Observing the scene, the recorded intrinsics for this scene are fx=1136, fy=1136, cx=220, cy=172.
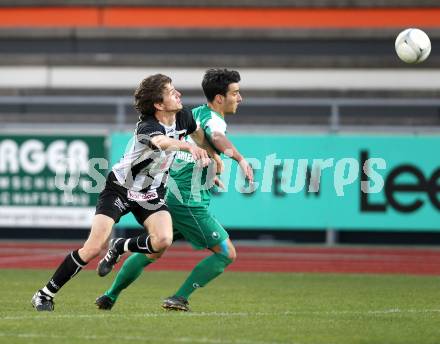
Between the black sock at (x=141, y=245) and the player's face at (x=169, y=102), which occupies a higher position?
the player's face at (x=169, y=102)

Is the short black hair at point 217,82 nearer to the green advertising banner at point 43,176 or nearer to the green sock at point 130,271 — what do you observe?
the green sock at point 130,271

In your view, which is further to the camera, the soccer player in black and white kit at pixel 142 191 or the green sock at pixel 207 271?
the green sock at pixel 207 271

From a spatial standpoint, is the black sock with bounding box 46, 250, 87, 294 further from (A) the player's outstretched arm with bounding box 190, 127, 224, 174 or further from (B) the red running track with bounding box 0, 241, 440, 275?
(B) the red running track with bounding box 0, 241, 440, 275

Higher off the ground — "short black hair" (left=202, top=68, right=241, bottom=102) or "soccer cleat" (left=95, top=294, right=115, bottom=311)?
"short black hair" (left=202, top=68, right=241, bottom=102)

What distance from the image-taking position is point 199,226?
9625 mm

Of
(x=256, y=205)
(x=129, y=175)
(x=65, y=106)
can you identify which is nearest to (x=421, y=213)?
(x=256, y=205)

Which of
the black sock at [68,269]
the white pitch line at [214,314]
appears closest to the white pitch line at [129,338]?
the white pitch line at [214,314]

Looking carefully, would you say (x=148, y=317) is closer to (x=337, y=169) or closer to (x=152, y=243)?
(x=152, y=243)

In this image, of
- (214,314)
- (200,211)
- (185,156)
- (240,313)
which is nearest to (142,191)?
(200,211)

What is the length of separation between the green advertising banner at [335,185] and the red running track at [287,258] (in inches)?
18.7

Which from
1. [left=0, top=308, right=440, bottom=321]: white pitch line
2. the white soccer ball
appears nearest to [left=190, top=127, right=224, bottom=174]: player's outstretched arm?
[left=0, top=308, right=440, bottom=321]: white pitch line

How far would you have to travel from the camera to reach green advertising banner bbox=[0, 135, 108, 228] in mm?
18500

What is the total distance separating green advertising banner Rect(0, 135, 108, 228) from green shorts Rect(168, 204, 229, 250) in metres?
8.88

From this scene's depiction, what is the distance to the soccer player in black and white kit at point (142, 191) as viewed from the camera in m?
9.16
